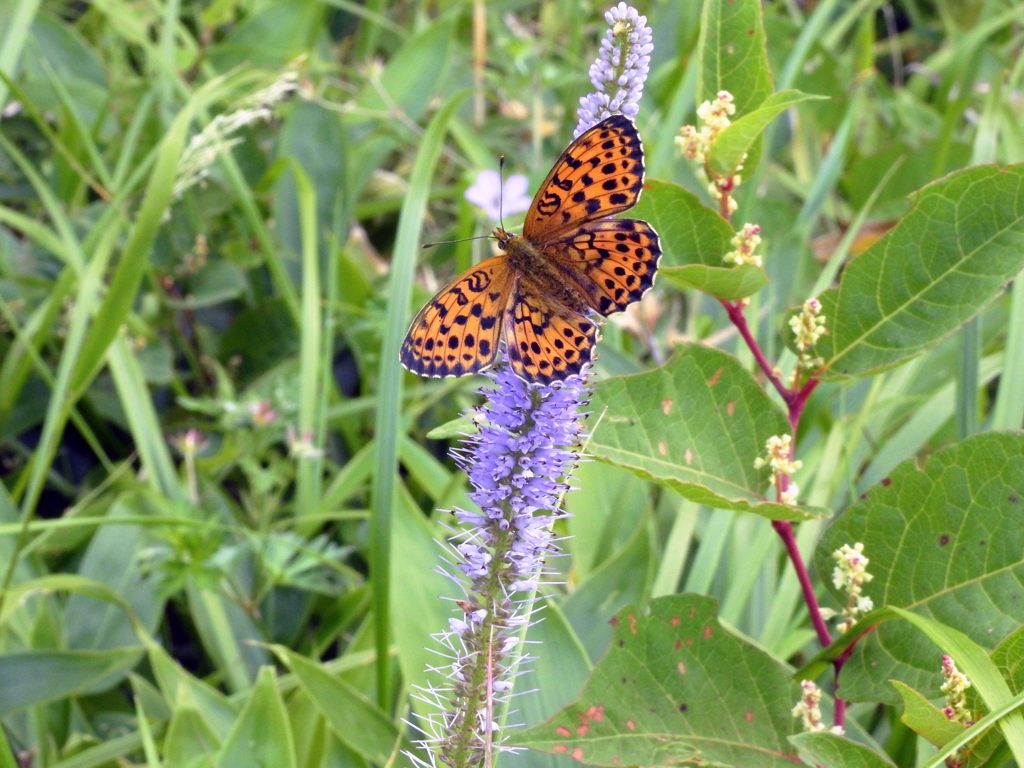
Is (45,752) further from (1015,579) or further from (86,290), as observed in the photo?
(1015,579)

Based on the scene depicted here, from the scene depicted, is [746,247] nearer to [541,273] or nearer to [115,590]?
[541,273]

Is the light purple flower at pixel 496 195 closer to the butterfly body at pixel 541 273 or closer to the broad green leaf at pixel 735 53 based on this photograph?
the butterfly body at pixel 541 273

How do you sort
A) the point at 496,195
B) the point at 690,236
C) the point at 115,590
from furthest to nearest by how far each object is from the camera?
the point at 496,195, the point at 115,590, the point at 690,236

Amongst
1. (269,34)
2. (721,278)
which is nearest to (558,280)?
(721,278)

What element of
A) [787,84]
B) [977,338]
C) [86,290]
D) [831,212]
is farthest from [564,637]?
[831,212]

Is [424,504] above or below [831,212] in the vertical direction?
below

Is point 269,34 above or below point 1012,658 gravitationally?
above
